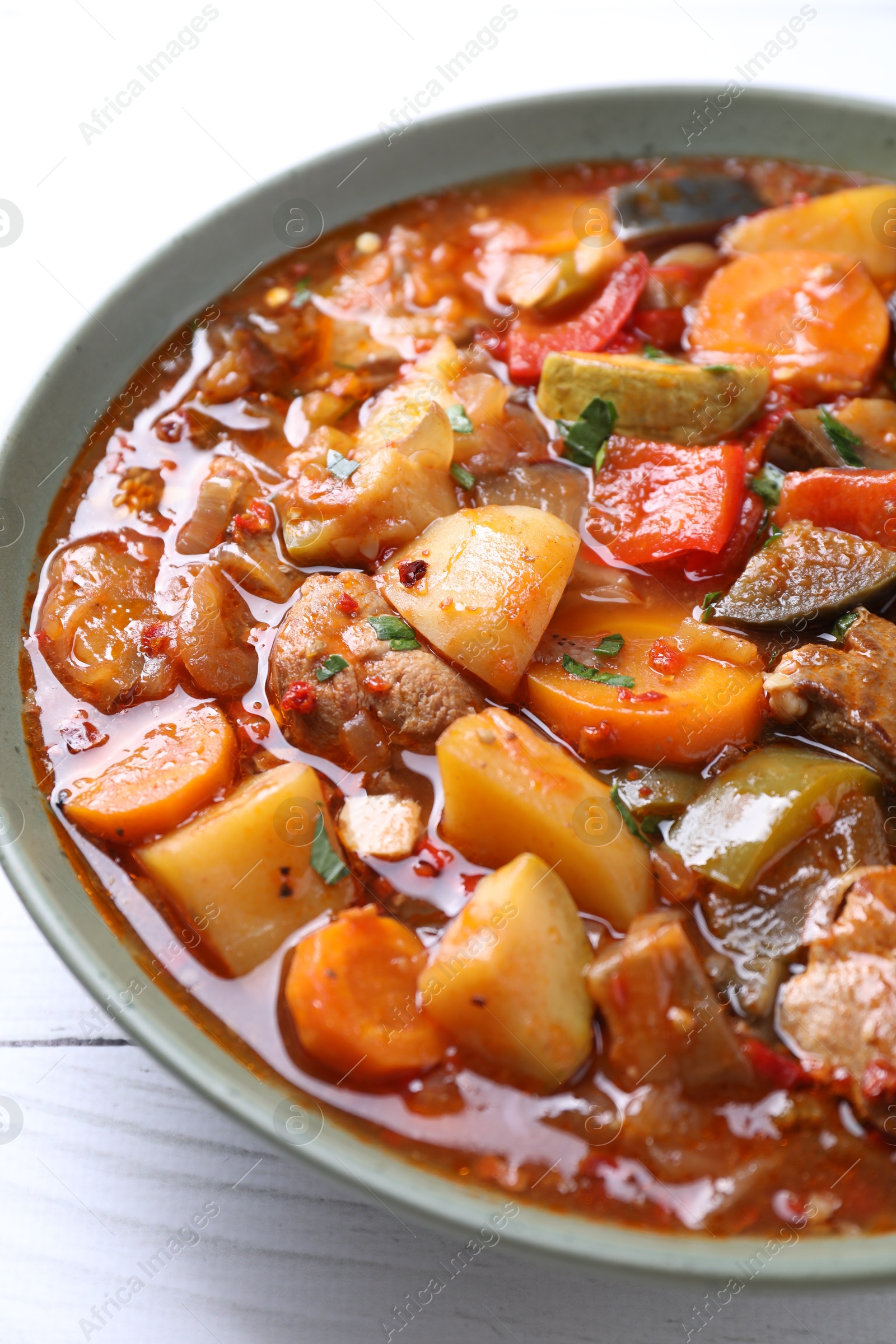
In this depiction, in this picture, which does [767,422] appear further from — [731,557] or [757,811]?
[757,811]

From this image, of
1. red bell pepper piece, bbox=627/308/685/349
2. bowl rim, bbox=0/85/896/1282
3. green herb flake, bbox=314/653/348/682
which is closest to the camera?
bowl rim, bbox=0/85/896/1282

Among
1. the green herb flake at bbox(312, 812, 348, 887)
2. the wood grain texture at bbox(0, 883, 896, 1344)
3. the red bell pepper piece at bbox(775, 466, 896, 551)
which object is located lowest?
the wood grain texture at bbox(0, 883, 896, 1344)

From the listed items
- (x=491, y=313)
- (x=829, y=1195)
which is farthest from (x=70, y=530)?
(x=829, y=1195)

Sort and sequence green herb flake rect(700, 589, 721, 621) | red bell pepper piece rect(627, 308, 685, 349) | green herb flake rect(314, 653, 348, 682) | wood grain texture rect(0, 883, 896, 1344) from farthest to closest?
red bell pepper piece rect(627, 308, 685, 349) → green herb flake rect(700, 589, 721, 621) → green herb flake rect(314, 653, 348, 682) → wood grain texture rect(0, 883, 896, 1344)

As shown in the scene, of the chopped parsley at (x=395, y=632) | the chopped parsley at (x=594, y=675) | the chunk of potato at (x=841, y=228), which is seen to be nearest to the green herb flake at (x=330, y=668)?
the chopped parsley at (x=395, y=632)

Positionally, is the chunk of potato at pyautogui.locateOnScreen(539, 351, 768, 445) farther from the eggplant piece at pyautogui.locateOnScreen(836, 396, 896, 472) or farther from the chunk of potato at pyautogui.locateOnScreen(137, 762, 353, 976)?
the chunk of potato at pyautogui.locateOnScreen(137, 762, 353, 976)

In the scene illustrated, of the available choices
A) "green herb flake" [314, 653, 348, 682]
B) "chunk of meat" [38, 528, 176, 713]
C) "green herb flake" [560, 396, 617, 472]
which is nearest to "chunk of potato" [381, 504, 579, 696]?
"green herb flake" [314, 653, 348, 682]

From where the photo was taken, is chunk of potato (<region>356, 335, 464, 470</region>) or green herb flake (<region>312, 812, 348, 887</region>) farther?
chunk of potato (<region>356, 335, 464, 470</region>)

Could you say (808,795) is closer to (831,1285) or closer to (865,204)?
(831,1285)
